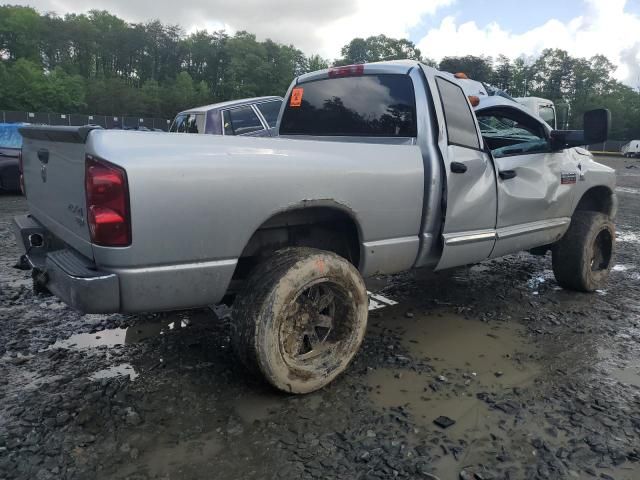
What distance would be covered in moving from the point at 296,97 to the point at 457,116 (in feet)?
4.76

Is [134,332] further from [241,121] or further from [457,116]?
[241,121]

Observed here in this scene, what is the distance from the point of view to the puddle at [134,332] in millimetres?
3469

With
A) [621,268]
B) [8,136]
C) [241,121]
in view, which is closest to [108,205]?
[621,268]

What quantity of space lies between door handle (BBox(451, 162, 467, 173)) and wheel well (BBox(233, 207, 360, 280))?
0.82 meters

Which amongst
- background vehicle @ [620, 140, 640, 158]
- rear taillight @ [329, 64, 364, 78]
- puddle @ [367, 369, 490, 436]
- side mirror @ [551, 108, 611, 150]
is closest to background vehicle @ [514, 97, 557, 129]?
side mirror @ [551, 108, 611, 150]

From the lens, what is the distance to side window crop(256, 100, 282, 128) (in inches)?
351

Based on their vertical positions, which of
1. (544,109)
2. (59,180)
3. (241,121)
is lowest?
(59,180)

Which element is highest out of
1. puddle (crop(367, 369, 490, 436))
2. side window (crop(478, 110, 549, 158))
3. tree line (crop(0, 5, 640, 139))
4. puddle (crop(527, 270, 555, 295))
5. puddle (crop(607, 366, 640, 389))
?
tree line (crop(0, 5, 640, 139))

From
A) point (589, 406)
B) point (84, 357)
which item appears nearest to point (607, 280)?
point (589, 406)

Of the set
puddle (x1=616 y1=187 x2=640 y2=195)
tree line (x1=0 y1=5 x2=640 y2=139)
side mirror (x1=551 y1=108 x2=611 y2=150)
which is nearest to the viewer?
side mirror (x1=551 y1=108 x2=611 y2=150)

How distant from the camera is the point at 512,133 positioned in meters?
4.61

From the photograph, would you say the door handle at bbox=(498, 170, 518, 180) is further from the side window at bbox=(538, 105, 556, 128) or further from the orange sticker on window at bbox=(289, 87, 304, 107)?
the side window at bbox=(538, 105, 556, 128)

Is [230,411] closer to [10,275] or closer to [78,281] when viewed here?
[78,281]

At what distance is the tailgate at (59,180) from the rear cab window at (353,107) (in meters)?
2.00
